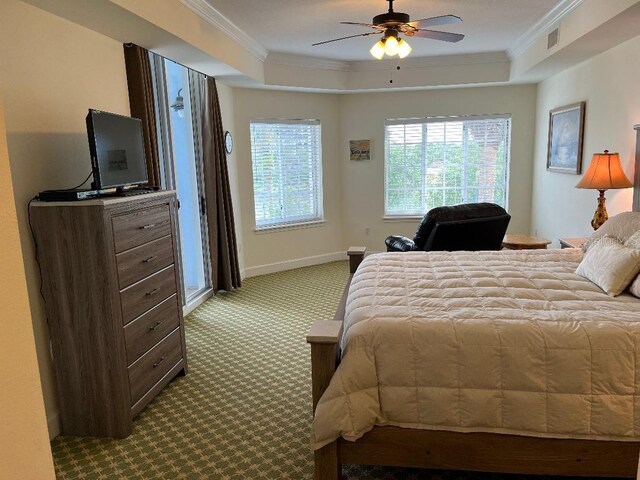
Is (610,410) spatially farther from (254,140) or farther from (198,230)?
(254,140)

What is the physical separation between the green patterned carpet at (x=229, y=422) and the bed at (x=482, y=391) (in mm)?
313

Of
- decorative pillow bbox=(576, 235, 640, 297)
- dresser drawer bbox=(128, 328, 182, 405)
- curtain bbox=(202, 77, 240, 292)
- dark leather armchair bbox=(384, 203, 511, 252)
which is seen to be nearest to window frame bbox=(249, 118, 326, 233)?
curtain bbox=(202, 77, 240, 292)

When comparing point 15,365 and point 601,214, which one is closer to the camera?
point 15,365

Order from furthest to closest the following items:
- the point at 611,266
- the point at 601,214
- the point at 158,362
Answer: the point at 601,214
the point at 158,362
the point at 611,266

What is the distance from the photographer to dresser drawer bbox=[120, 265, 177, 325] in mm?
2699

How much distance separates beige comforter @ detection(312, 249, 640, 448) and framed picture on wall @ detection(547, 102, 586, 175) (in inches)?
125

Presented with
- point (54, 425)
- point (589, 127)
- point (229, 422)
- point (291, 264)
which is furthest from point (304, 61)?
point (54, 425)

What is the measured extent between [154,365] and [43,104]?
5.63 ft

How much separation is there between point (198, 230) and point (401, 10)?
3.00 meters

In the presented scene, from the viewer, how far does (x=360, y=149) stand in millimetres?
6898

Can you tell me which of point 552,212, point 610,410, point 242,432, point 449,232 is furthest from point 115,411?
point 552,212

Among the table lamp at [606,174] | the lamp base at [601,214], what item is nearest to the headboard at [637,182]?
the table lamp at [606,174]

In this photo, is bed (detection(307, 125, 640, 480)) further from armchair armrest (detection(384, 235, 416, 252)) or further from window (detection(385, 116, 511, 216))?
window (detection(385, 116, 511, 216))

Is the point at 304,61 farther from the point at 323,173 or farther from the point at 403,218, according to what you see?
the point at 403,218
